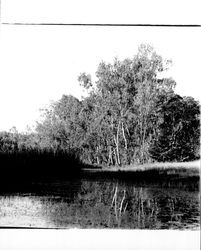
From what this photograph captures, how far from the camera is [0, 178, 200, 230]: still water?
189 inches

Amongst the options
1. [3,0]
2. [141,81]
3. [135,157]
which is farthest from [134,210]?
[3,0]

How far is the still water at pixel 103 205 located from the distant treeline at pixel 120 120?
0.27 m

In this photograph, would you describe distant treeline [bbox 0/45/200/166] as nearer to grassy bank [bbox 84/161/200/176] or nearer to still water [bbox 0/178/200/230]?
grassy bank [bbox 84/161/200/176]

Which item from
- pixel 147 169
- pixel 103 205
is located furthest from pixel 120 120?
pixel 103 205

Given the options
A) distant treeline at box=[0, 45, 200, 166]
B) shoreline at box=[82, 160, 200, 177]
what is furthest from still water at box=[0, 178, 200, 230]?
distant treeline at box=[0, 45, 200, 166]

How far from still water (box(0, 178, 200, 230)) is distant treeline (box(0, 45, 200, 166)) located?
27cm

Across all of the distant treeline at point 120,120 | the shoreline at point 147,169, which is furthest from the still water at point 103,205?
the distant treeline at point 120,120

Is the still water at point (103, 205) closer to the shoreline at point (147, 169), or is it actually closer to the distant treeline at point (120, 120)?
the shoreline at point (147, 169)

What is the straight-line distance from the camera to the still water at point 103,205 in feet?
15.8

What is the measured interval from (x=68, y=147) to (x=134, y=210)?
0.87m

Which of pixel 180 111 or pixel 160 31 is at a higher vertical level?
pixel 160 31
